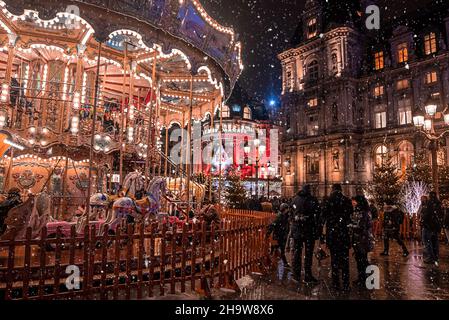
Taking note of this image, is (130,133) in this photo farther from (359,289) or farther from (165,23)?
(359,289)

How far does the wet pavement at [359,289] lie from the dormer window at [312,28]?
38.5m

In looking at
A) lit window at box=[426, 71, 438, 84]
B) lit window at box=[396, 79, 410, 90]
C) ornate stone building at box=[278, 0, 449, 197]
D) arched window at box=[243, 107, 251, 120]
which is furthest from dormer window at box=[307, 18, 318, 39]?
arched window at box=[243, 107, 251, 120]

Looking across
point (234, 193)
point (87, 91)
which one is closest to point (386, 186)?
point (234, 193)

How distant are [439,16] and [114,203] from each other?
38557 millimetres

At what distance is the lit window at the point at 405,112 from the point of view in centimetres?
3359

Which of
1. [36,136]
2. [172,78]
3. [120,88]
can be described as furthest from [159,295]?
[120,88]

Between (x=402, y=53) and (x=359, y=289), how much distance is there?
121 ft

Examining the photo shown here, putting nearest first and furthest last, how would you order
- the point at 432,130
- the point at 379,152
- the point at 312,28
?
the point at 432,130
the point at 379,152
the point at 312,28

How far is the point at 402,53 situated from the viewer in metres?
34.9

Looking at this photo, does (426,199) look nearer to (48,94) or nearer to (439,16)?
(48,94)

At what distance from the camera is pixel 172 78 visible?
510 inches

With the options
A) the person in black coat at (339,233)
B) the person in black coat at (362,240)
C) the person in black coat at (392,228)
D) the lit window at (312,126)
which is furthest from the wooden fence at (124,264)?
the lit window at (312,126)

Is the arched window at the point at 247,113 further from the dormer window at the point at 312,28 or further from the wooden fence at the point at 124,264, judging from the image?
the wooden fence at the point at 124,264

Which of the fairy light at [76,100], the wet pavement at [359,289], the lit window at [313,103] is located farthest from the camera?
the lit window at [313,103]
